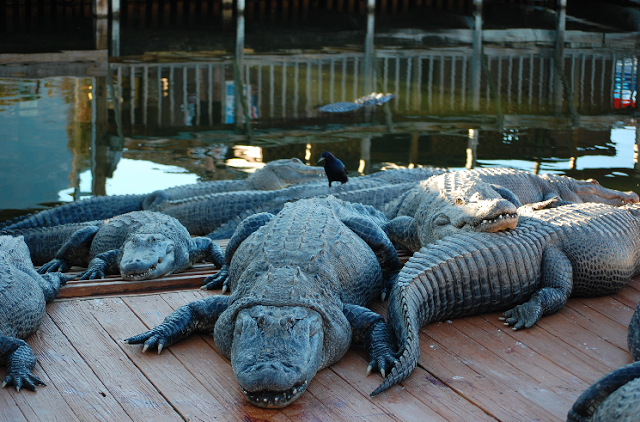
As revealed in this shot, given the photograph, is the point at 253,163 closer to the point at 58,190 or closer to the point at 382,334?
the point at 58,190

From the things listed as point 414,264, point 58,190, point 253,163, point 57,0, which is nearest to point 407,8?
point 57,0

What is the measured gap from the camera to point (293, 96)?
12359mm

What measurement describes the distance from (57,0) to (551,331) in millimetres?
17884

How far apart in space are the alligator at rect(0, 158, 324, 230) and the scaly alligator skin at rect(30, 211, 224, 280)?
572 mm

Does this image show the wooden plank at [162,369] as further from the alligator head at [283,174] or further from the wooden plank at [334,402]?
the alligator head at [283,174]

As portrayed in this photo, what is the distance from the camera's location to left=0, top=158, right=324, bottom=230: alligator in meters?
6.11

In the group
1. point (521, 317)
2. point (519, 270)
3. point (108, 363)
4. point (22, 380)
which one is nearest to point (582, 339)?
point (521, 317)

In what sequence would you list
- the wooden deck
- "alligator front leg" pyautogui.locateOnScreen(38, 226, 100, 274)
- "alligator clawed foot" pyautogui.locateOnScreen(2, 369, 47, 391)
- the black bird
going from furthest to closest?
the black bird → "alligator front leg" pyautogui.locateOnScreen(38, 226, 100, 274) → "alligator clawed foot" pyautogui.locateOnScreen(2, 369, 47, 391) → the wooden deck

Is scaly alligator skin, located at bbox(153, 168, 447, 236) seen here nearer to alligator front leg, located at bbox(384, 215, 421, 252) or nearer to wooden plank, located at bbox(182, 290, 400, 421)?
alligator front leg, located at bbox(384, 215, 421, 252)

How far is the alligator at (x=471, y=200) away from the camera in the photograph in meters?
3.77

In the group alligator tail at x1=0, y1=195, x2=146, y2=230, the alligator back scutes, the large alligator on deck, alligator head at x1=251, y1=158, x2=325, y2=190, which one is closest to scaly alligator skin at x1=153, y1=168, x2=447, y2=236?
the large alligator on deck

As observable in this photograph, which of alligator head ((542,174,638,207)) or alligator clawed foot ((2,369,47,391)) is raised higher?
alligator head ((542,174,638,207))

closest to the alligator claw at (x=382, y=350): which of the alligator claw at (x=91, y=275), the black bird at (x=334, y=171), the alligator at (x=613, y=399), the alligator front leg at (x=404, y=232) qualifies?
the alligator at (x=613, y=399)

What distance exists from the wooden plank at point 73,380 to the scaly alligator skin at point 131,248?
95cm
